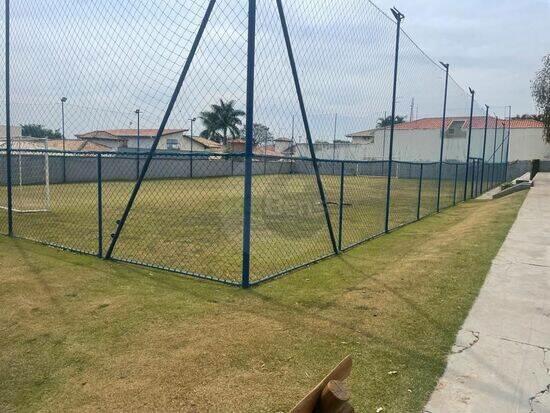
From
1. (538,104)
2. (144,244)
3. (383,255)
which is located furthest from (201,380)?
(538,104)

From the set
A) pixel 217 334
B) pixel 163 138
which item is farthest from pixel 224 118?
pixel 217 334

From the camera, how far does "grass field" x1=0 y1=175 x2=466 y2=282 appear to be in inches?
261

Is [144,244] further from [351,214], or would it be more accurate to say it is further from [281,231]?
[351,214]

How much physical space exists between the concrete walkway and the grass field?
2.56m

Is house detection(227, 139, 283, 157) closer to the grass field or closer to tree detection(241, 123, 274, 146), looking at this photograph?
tree detection(241, 123, 274, 146)

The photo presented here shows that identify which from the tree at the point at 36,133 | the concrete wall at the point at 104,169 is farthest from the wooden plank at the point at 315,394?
the concrete wall at the point at 104,169

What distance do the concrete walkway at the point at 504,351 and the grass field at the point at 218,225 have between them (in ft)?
8.40

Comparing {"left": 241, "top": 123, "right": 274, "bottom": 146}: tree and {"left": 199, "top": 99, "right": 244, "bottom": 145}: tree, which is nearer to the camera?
{"left": 241, "top": 123, "right": 274, "bottom": 146}: tree

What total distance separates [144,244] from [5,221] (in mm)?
4198

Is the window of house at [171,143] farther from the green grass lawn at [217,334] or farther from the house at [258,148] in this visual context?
the green grass lawn at [217,334]

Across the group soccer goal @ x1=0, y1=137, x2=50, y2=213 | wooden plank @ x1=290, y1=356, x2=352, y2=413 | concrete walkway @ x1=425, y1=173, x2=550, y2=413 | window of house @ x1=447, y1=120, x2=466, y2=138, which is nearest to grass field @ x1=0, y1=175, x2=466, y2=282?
soccer goal @ x1=0, y1=137, x2=50, y2=213

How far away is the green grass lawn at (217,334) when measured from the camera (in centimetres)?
280

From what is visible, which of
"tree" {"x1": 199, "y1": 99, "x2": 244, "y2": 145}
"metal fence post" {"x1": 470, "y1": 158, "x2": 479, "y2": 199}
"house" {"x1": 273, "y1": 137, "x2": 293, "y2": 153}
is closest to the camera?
"tree" {"x1": 199, "y1": 99, "x2": 244, "y2": 145}

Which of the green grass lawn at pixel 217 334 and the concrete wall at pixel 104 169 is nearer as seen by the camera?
the green grass lawn at pixel 217 334
